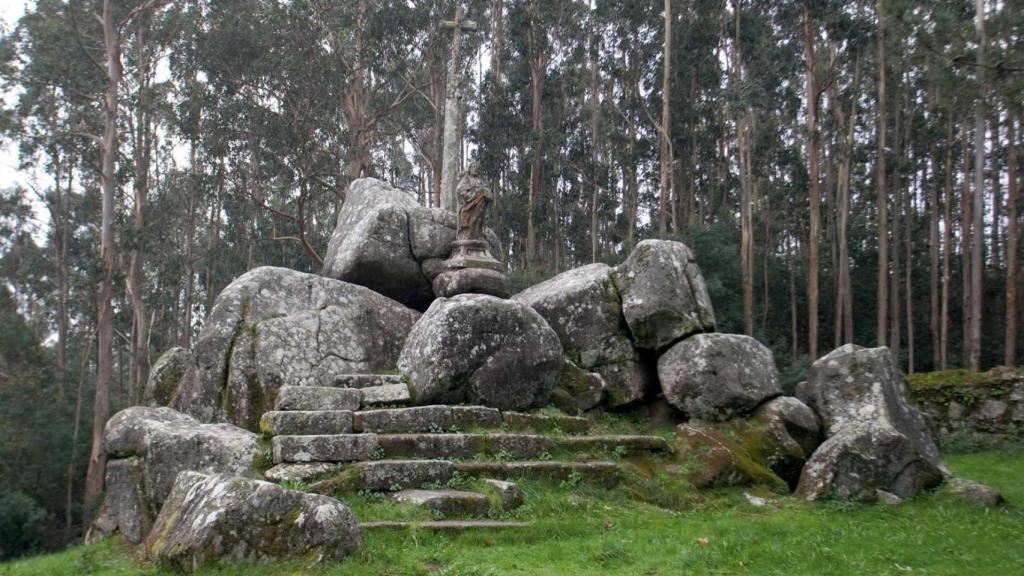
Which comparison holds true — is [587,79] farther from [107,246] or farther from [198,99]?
[107,246]

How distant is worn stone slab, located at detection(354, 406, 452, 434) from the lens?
371 inches

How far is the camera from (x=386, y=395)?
1020 cm

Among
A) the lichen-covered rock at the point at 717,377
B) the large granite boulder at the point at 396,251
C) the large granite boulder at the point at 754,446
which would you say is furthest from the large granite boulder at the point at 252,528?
the large granite boulder at the point at 396,251

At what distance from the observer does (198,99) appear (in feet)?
96.2

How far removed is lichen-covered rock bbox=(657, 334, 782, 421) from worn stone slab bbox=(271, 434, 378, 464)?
4.92 m

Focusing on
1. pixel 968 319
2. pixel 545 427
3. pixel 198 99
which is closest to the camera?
pixel 545 427

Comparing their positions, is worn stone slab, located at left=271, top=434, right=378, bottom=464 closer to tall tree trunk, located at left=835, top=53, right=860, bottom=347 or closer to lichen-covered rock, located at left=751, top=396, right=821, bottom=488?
lichen-covered rock, located at left=751, top=396, right=821, bottom=488

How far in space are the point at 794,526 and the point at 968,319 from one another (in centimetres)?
2017

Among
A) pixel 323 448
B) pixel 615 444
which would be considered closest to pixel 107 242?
pixel 323 448

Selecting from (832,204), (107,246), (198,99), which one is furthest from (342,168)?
(832,204)

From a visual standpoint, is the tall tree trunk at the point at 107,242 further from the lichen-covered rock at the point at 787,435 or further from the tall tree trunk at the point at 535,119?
the lichen-covered rock at the point at 787,435

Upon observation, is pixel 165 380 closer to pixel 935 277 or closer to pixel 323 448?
pixel 323 448

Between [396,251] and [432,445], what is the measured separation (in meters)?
5.23

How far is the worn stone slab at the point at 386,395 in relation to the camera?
10125mm
